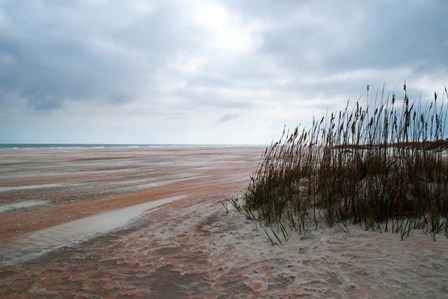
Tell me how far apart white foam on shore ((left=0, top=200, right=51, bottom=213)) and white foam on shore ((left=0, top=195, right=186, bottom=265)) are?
1.82 meters

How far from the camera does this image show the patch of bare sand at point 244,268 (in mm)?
2264

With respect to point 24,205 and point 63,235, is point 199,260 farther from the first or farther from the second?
point 24,205

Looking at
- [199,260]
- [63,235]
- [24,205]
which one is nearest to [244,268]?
[199,260]

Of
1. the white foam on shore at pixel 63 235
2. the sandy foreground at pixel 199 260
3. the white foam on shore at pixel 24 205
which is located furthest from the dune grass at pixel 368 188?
the white foam on shore at pixel 24 205

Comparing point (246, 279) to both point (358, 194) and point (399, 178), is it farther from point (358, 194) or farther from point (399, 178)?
point (399, 178)

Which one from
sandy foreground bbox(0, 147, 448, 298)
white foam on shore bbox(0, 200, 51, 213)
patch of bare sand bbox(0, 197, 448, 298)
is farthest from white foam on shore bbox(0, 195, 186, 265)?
white foam on shore bbox(0, 200, 51, 213)

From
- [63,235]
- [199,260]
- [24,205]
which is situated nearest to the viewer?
[199,260]

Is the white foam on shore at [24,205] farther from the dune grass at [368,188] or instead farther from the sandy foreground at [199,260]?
the dune grass at [368,188]

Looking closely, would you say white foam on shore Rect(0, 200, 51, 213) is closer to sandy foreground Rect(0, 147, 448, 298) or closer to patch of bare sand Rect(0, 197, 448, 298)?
sandy foreground Rect(0, 147, 448, 298)

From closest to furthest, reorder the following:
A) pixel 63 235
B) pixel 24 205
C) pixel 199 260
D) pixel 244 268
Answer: pixel 244 268
pixel 199 260
pixel 63 235
pixel 24 205

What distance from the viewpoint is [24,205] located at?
587 centimetres

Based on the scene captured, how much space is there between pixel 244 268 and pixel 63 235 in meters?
2.91

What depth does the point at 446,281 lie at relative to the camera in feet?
6.93

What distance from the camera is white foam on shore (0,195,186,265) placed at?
3430 millimetres
